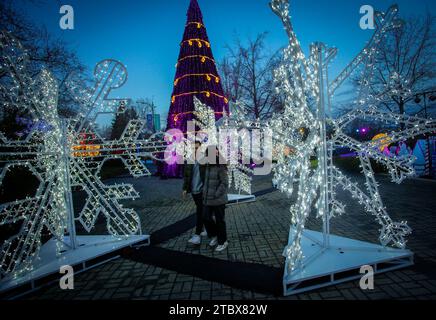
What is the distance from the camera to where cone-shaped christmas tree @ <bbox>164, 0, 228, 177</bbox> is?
13.4m

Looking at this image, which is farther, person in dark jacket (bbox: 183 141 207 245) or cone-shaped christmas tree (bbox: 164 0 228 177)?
cone-shaped christmas tree (bbox: 164 0 228 177)

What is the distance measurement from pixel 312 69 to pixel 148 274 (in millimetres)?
3711

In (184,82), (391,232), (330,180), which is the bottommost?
(391,232)

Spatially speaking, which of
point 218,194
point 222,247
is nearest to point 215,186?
point 218,194

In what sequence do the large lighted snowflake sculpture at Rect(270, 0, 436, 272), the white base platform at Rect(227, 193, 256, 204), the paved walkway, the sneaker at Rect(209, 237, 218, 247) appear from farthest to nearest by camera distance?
the white base platform at Rect(227, 193, 256, 204), the sneaker at Rect(209, 237, 218, 247), the large lighted snowflake sculpture at Rect(270, 0, 436, 272), the paved walkway

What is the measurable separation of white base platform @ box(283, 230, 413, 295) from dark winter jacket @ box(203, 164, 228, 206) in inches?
59.2

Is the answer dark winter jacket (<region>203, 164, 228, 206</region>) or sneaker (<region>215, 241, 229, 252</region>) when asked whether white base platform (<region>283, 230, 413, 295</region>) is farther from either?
dark winter jacket (<region>203, 164, 228, 206</region>)

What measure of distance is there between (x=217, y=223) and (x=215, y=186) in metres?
0.67

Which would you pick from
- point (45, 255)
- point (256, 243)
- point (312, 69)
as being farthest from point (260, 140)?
point (45, 255)

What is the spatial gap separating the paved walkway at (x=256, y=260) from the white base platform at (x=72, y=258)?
187 millimetres

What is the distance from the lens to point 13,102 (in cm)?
356

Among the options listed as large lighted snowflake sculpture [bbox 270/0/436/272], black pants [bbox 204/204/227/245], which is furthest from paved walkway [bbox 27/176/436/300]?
large lighted snowflake sculpture [bbox 270/0/436/272]

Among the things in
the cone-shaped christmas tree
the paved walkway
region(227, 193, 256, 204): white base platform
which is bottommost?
the paved walkway
